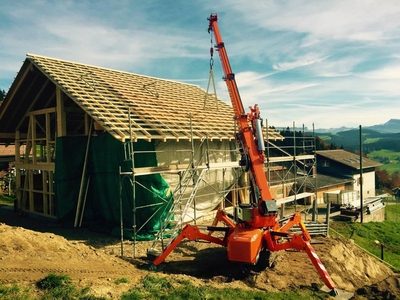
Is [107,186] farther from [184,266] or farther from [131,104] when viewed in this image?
[184,266]

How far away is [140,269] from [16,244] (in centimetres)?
299

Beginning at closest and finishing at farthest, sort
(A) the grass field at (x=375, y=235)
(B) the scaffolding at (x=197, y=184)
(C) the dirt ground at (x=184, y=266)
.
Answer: (C) the dirt ground at (x=184, y=266) → (B) the scaffolding at (x=197, y=184) → (A) the grass field at (x=375, y=235)

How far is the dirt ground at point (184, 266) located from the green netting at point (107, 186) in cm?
129

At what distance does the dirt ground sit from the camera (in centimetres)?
681

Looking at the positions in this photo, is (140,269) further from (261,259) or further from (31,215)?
(31,215)

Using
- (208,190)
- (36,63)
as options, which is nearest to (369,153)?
(208,190)

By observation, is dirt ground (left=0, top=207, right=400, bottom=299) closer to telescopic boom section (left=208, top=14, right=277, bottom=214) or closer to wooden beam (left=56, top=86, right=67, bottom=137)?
telescopic boom section (left=208, top=14, right=277, bottom=214)

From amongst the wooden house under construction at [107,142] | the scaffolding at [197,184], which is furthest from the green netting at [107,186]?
the scaffolding at [197,184]

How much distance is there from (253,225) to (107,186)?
6.45 meters

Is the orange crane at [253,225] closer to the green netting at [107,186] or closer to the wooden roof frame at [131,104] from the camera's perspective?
the wooden roof frame at [131,104]

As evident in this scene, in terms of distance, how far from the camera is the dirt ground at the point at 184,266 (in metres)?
6.81

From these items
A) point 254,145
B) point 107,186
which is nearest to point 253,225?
point 254,145

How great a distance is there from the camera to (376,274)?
10.4 m

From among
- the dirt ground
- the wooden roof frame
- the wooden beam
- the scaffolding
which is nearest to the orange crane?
the dirt ground
